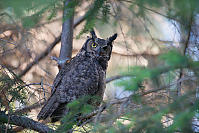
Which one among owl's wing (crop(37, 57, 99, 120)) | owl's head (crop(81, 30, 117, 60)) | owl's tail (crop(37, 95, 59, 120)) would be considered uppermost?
owl's head (crop(81, 30, 117, 60))

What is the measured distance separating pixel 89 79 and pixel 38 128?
914 millimetres

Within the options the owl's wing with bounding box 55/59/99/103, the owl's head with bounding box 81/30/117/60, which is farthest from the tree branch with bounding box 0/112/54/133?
the owl's head with bounding box 81/30/117/60

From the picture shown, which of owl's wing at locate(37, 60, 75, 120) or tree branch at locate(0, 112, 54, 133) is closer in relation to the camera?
tree branch at locate(0, 112, 54, 133)

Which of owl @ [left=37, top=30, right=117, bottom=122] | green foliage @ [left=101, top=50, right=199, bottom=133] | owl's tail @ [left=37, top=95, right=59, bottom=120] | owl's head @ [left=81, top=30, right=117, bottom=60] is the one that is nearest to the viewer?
green foliage @ [left=101, top=50, right=199, bottom=133]

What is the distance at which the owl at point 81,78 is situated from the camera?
279 cm

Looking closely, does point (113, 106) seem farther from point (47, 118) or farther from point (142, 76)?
point (47, 118)

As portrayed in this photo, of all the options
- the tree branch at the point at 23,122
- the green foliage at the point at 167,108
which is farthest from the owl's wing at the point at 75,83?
the green foliage at the point at 167,108

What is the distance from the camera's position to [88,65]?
2.95 m

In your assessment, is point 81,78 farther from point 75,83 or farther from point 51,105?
point 51,105

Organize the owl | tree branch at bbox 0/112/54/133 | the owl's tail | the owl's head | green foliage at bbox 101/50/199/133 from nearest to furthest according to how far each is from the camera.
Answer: green foliage at bbox 101/50/199/133 < tree branch at bbox 0/112/54/133 < the owl's tail < the owl < the owl's head

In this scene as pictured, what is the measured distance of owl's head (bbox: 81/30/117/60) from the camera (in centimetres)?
292

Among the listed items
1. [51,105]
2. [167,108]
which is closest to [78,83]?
[51,105]

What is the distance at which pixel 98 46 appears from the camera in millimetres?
2943

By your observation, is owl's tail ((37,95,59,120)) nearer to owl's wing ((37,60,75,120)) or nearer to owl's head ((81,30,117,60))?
owl's wing ((37,60,75,120))
